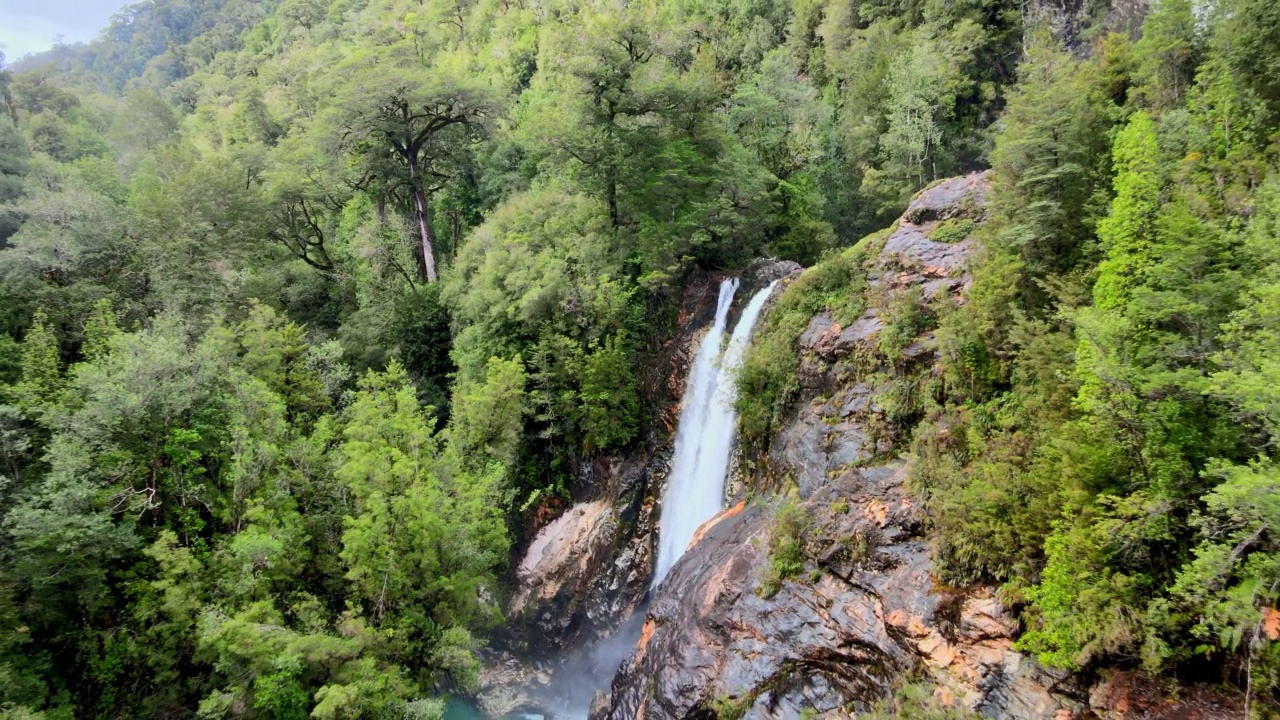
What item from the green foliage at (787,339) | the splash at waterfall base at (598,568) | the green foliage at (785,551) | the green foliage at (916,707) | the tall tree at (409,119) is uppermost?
the tall tree at (409,119)

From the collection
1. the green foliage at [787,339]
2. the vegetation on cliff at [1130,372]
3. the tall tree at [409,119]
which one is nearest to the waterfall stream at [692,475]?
the green foliage at [787,339]

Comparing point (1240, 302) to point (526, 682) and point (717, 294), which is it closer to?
point (717, 294)

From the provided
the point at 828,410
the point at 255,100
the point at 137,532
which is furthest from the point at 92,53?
the point at 828,410

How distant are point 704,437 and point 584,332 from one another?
5.66m

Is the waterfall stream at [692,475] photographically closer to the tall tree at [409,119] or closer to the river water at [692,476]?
the river water at [692,476]

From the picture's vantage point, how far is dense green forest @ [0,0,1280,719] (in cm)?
650

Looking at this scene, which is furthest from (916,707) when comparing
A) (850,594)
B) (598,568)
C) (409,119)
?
(409,119)

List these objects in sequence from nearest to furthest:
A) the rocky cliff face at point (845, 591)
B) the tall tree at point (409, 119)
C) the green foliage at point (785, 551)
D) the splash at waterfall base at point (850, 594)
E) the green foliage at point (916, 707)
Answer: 1. the green foliage at point (916, 707)
2. the splash at waterfall base at point (850, 594)
3. the rocky cliff face at point (845, 591)
4. the green foliage at point (785, 551)
5. the tall tree at point (409, 119)

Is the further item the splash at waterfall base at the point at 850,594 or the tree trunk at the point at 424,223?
the tree trunk at the point at 424,223

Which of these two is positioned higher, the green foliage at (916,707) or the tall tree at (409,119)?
the tall tree at (409,119)

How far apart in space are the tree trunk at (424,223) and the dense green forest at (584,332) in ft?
1.18

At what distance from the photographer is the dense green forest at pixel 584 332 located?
6.50 m

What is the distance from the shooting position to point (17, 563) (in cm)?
949

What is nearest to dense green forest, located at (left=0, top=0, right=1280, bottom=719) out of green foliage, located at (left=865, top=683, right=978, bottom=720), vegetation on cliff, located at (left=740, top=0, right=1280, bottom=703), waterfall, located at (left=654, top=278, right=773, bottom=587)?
vegetation on cliff, located at (left=740, top=0, right=1280, bottom=703)
